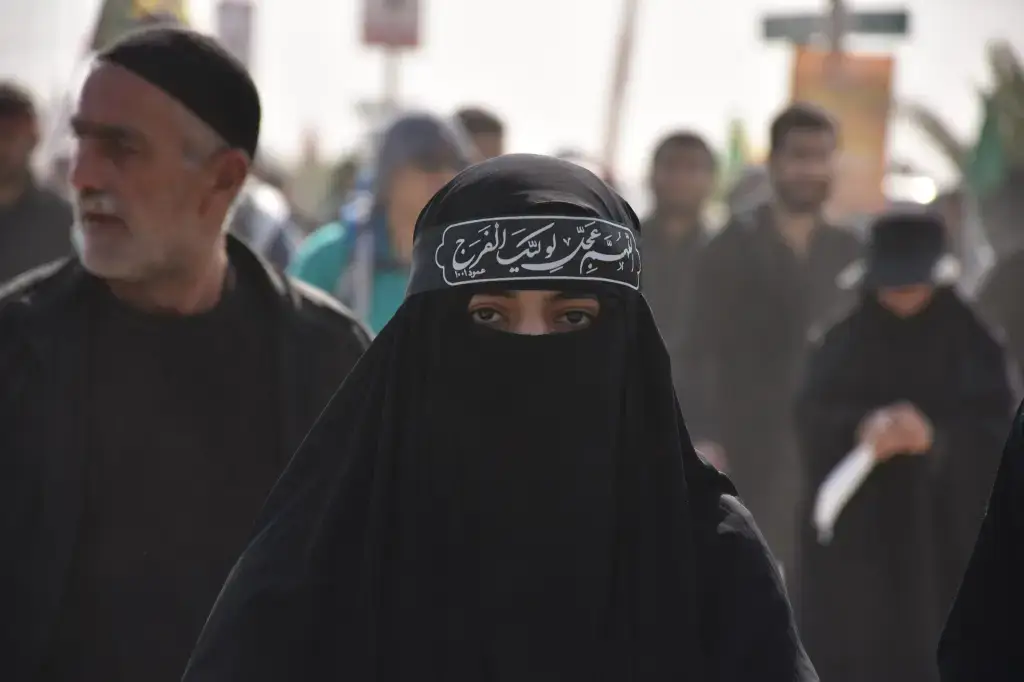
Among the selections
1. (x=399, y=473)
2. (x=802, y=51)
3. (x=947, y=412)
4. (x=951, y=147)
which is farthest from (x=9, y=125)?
(x=951, y=147)

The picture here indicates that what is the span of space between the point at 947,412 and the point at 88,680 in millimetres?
3838

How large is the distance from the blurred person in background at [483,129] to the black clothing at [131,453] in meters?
4.63

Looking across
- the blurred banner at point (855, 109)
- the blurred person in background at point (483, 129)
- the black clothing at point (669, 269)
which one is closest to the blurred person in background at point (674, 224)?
the black clothing at point (669, 269)

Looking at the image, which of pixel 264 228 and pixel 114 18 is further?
pixel 114 18

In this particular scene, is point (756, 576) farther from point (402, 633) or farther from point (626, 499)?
point (402, 633)

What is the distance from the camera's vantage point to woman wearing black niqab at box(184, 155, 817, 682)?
2.87 metres

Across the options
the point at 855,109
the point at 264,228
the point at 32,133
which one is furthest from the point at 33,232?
the point at 855,109

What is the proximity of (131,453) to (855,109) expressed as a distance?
826 cm

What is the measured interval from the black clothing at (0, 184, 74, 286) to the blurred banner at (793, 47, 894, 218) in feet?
14.5

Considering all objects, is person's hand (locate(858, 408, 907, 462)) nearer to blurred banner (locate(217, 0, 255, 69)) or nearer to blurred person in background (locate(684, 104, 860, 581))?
blurred person in background (locate(684, 104, 860, 581))

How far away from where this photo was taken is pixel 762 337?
866 cm

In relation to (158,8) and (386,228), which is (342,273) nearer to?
(386,228)

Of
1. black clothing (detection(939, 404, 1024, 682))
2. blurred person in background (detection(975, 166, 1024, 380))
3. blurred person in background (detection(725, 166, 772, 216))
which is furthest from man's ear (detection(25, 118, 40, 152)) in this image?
black clothing (detection(939, 404, 1024, 682))

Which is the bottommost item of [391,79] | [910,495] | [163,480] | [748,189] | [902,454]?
[910,495]
